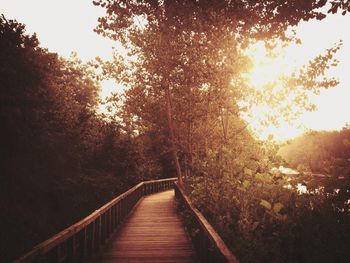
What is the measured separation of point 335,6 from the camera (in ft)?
16.8

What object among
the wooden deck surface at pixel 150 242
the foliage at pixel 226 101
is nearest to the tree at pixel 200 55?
the foliage at pixel 226 101

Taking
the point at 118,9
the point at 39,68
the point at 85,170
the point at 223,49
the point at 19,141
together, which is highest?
the point at 39,68

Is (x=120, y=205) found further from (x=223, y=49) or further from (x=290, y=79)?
(x=290, y=79)

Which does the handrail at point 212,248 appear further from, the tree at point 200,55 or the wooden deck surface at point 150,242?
the tree at point 200,55

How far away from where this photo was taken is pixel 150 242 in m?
8.56

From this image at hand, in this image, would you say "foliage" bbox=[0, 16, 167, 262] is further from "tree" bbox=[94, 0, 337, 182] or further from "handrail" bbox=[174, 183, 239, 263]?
"handrail" bbox=[174, 183, 239, 263]

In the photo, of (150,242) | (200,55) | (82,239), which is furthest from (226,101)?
(82,239)

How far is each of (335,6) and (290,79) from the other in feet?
26.5

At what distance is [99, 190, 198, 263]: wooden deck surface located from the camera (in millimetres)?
7053

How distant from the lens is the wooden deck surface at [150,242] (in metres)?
7.05

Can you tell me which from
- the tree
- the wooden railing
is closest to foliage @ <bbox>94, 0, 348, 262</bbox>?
the tree

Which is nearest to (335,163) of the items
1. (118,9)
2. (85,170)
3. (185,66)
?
(118,9)

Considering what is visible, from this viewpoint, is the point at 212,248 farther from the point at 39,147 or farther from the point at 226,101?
the point at 39,147

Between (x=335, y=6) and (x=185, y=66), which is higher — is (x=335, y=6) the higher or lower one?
the lower one
